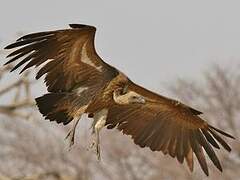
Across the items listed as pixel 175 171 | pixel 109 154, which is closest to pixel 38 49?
pixel 175 171

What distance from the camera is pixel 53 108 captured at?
8.09 m

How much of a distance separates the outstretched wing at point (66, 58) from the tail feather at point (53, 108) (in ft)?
0.38

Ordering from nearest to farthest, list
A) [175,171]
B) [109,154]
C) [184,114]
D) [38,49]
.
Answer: [38,49]
[184,114]
[175,171]
[109,154]

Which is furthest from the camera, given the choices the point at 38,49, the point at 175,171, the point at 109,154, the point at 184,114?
the point at 109,154

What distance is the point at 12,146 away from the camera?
38062 millimetres

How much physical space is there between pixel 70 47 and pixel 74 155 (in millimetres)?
31403

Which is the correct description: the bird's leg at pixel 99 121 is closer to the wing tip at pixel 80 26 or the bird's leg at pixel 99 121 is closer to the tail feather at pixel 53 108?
the tail feather at pixel 53 108

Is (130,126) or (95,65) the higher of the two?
(95,65)

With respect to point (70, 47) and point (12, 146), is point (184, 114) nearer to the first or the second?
point (70, 47)

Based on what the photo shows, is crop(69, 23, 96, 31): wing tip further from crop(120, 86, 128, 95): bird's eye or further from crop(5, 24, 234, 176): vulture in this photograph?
crop(120, 86, 128, 95): bird's eye

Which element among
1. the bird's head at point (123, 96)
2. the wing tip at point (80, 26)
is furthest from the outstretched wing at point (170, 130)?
the wing tip at point (80, 26)

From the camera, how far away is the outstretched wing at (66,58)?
7949mm

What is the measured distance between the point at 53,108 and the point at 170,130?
2.11 meters

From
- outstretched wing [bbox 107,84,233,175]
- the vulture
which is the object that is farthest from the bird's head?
outstretched wing [bbox 107,84,233,175]
